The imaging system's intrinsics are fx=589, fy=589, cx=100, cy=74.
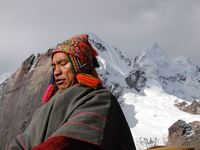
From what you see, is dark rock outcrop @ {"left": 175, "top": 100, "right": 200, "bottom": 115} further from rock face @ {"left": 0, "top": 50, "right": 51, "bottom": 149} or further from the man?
the man

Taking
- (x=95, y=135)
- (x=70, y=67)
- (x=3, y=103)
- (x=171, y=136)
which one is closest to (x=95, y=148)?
(x=95, y=135)

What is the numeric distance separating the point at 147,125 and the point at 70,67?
163 metres

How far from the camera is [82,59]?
3607 mm

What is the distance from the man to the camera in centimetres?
312

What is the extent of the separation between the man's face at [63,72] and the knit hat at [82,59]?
3cm

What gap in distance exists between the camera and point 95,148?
10.3ft

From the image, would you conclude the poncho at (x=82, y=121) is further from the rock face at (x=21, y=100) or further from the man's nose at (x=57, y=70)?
the rock face at (x=21, y=100)

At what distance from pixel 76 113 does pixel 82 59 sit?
18.1 inches

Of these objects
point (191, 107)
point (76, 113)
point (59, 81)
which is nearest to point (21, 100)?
point (59, 81)

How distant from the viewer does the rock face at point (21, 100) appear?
85.0 ft

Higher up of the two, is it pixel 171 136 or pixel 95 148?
pixel 95 148

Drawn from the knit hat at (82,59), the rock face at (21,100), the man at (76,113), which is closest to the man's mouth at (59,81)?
the man at (76,113)

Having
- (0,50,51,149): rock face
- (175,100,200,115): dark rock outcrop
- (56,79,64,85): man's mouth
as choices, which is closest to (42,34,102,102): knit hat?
(56,79,64,85): man's mouth

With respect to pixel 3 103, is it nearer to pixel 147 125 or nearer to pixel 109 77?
pixel 147 125
